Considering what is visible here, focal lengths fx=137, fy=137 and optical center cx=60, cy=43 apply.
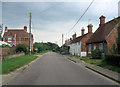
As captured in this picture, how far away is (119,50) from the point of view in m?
14.6

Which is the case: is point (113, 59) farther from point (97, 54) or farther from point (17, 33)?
point (17, 33)

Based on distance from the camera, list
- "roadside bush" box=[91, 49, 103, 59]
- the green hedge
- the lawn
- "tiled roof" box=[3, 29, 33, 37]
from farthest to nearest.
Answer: "tiled roof" box=[3, 29, 33, 37]
"roadside bush" box=[91, 49, 103, 59]
the green hedge
the lawn

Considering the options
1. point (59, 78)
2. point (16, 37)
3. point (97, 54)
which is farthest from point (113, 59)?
point (16, 37)

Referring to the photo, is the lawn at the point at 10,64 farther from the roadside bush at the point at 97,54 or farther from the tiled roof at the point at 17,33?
the tiled roof at the point at 17,33

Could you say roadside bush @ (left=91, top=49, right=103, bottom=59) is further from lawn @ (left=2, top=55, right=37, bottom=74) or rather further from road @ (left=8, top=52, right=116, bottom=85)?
road @ (left=8, top=52, right=116, bottom=85)

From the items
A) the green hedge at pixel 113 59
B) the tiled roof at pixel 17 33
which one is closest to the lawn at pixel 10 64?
the green hedge at pixel 113 59

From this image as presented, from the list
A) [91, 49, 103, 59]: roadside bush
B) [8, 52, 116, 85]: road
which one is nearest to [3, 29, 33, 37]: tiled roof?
[91, 49, 103, 59]: roadside bush

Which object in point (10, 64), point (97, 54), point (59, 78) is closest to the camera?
point (59, 78)

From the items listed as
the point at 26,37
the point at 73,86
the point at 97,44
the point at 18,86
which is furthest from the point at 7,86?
the point at 26,37

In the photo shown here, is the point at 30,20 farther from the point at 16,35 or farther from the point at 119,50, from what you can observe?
the point at 16,35

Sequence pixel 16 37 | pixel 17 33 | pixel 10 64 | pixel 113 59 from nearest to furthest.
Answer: pixel 113 59 < pixel 10 64 < pixel 16 37 < pixel 17 33

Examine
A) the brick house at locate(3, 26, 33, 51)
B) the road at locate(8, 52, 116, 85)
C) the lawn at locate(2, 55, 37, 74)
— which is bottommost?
the road at locate(8, 52, 116, 85)

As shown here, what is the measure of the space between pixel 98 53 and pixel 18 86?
753 inches

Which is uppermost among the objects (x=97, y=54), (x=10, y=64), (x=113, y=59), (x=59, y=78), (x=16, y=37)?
(x=16, y=37)
